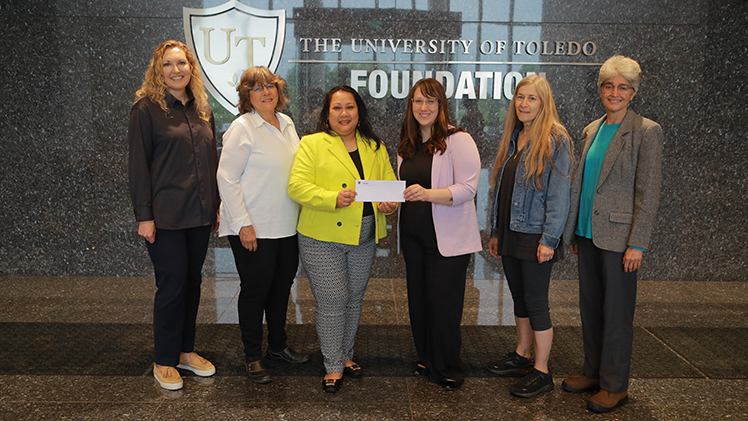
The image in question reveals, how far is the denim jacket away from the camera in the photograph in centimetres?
246

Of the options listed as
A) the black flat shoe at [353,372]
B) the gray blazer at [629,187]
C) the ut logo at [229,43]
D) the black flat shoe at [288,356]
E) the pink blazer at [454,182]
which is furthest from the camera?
the ut logo at [229,43]

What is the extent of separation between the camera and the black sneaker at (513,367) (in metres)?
2.85

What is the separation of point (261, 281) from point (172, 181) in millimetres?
694

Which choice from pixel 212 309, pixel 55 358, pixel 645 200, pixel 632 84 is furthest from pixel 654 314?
pixel 55 358

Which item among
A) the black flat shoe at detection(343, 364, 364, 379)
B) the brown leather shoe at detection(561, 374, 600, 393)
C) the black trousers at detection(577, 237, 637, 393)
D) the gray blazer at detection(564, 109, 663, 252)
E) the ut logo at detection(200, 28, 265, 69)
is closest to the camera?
the gray blazer at detection(564, 109, 663, 252)

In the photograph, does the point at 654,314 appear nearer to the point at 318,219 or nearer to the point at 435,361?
the point at 435,361

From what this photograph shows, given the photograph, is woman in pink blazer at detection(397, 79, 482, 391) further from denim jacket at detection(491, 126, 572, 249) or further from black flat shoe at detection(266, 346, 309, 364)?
black flat shoe at detection(266, 346, 309, 364)

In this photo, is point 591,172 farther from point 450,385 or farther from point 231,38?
point 231,38

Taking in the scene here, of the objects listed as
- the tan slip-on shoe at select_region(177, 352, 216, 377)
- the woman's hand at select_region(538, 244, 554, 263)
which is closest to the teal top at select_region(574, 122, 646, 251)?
the woman's hand at select_region(538, 244, 554, 263)

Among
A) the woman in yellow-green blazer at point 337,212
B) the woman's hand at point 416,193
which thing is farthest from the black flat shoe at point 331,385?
the woman's hand at point 416,193

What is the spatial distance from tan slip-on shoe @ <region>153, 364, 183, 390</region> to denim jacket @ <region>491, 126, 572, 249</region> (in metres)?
1.91

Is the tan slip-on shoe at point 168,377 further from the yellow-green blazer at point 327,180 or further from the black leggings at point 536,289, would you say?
the black leggings at point 536,289

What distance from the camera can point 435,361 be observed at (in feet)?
8.90

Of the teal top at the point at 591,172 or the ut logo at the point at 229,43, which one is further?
the ut logo at the point at 229,43
